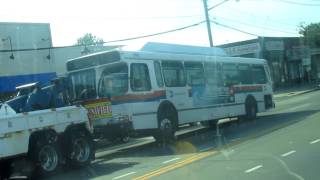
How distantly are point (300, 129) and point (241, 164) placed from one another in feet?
22.6

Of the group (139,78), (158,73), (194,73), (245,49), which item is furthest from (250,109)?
(245,49)

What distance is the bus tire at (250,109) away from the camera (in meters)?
25.7

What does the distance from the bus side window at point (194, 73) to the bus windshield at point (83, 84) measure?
4109mm

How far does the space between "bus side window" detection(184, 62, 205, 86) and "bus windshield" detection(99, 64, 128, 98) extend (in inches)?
153

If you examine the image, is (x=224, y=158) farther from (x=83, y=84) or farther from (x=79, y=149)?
(x=83, y=84)

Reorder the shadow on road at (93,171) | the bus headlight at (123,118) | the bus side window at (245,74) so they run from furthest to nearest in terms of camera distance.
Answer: the bus side window at (245,74), the bus headlight at (123,118), the shadow on road at (93,171)

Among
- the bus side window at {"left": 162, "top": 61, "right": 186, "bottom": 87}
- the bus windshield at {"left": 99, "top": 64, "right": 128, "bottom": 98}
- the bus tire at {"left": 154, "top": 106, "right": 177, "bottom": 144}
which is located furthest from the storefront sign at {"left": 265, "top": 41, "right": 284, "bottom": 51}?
the bus windshield at {"left": 99, "top": 64, "right": 128, "bottom": 98}

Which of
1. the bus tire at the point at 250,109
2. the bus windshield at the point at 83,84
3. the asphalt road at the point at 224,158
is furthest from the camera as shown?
the bus tire at the point at 250,109

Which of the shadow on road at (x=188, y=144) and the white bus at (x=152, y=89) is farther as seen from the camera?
the white bus at (x=152, y=89)

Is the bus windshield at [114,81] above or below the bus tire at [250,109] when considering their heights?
above

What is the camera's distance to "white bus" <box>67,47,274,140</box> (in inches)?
685

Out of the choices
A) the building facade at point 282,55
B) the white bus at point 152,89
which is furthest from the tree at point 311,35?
the white bus at point 152,89

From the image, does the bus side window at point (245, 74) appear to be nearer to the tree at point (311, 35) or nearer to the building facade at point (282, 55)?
the building facade at point (282, 55)

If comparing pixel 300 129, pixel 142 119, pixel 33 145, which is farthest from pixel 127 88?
pixel 300 129
